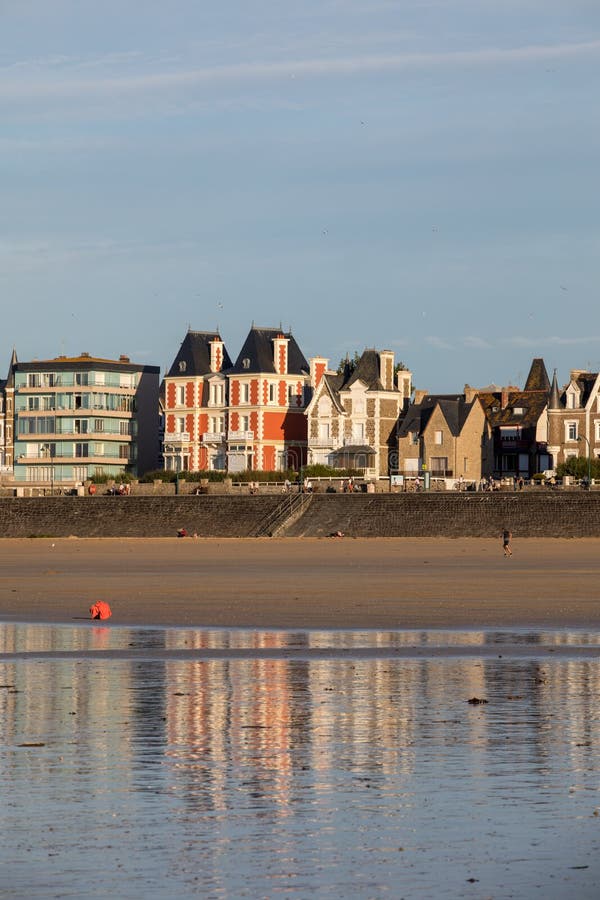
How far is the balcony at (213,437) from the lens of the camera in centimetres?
13088

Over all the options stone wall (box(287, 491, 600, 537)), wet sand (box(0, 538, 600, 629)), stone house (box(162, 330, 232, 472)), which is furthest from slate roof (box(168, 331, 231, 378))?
wet sand (box(0, 538, 600, 629))

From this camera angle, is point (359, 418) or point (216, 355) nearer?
point (359, 418)

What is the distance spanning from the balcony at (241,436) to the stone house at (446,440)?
39.3 ft

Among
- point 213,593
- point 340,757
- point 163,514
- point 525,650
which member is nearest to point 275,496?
point 163,514

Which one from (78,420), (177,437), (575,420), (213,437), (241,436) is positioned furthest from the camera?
(78,420)

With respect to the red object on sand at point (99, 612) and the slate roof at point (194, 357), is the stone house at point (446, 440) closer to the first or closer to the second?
the slate roof at point (194, 357)

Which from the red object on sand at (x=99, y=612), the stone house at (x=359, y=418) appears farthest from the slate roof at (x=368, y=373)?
the red object on sand at (x=99, y=612)

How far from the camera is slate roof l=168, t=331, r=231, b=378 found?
13400 cm

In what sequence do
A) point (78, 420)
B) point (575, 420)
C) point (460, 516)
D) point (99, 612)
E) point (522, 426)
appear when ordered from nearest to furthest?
point (99, 612) < point (460, 516) < point (575, 420) < point (522, 426) < point (78, 420)

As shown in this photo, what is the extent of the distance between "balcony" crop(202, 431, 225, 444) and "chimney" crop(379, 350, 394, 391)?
45.9 feet

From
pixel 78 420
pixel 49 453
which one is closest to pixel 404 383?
pixel 78 420

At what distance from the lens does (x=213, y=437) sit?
131m

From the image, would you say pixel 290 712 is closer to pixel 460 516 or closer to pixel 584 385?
pixel 460 516

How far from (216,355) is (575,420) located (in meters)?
31.7
